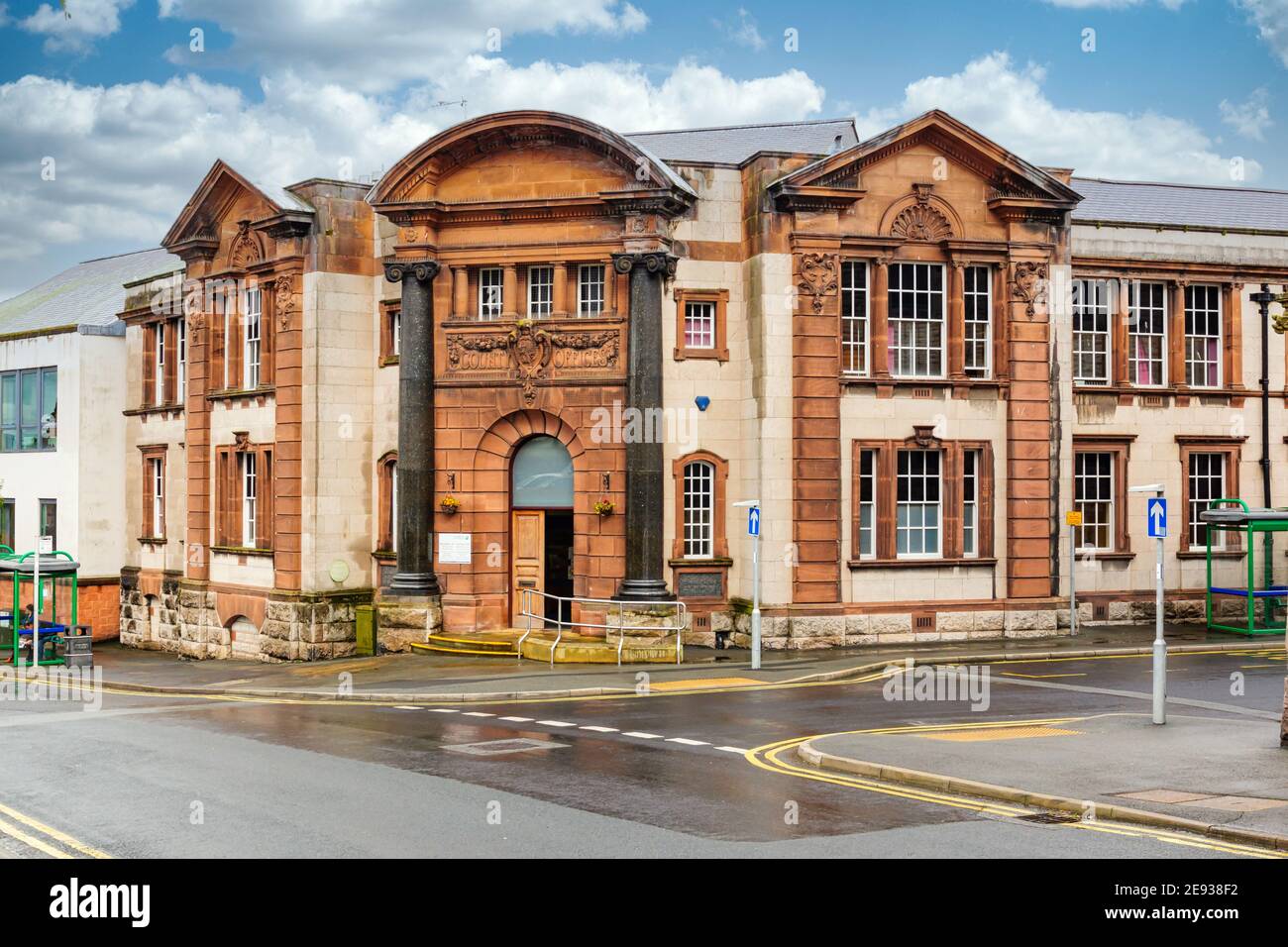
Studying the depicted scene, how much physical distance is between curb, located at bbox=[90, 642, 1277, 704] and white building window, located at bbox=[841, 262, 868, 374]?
21.3 ft

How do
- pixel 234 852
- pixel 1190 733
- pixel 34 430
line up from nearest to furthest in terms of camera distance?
1. pixel 234 852
2. pixel 1190 733
3. pixel 34 430

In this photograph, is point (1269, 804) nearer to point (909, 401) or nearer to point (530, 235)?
point (909, 401)

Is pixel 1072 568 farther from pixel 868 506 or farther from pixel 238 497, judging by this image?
pixel 238 497

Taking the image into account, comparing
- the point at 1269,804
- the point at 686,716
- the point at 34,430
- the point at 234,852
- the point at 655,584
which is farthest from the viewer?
the point at 34,430

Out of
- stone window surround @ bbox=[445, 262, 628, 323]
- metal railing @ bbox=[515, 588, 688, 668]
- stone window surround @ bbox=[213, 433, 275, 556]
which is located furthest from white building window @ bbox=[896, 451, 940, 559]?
stone window surround @ bbox=[213, 433, 275, 556]

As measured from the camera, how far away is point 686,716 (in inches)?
792

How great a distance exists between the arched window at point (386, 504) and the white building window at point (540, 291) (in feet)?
15.9

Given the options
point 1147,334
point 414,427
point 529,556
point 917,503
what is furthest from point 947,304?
point 414,427

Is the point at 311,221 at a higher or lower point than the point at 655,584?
higher

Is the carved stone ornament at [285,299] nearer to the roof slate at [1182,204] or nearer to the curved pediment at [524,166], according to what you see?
the curved pediment at [524,166]

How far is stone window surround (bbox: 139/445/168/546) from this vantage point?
3984cm

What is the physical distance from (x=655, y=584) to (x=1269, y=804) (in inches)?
679

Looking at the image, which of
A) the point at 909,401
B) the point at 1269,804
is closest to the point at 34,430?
the point at 909,401

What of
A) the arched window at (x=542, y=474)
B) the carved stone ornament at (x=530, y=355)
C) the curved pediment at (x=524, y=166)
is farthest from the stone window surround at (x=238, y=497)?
the curved pediment at (x=524, y=166)
